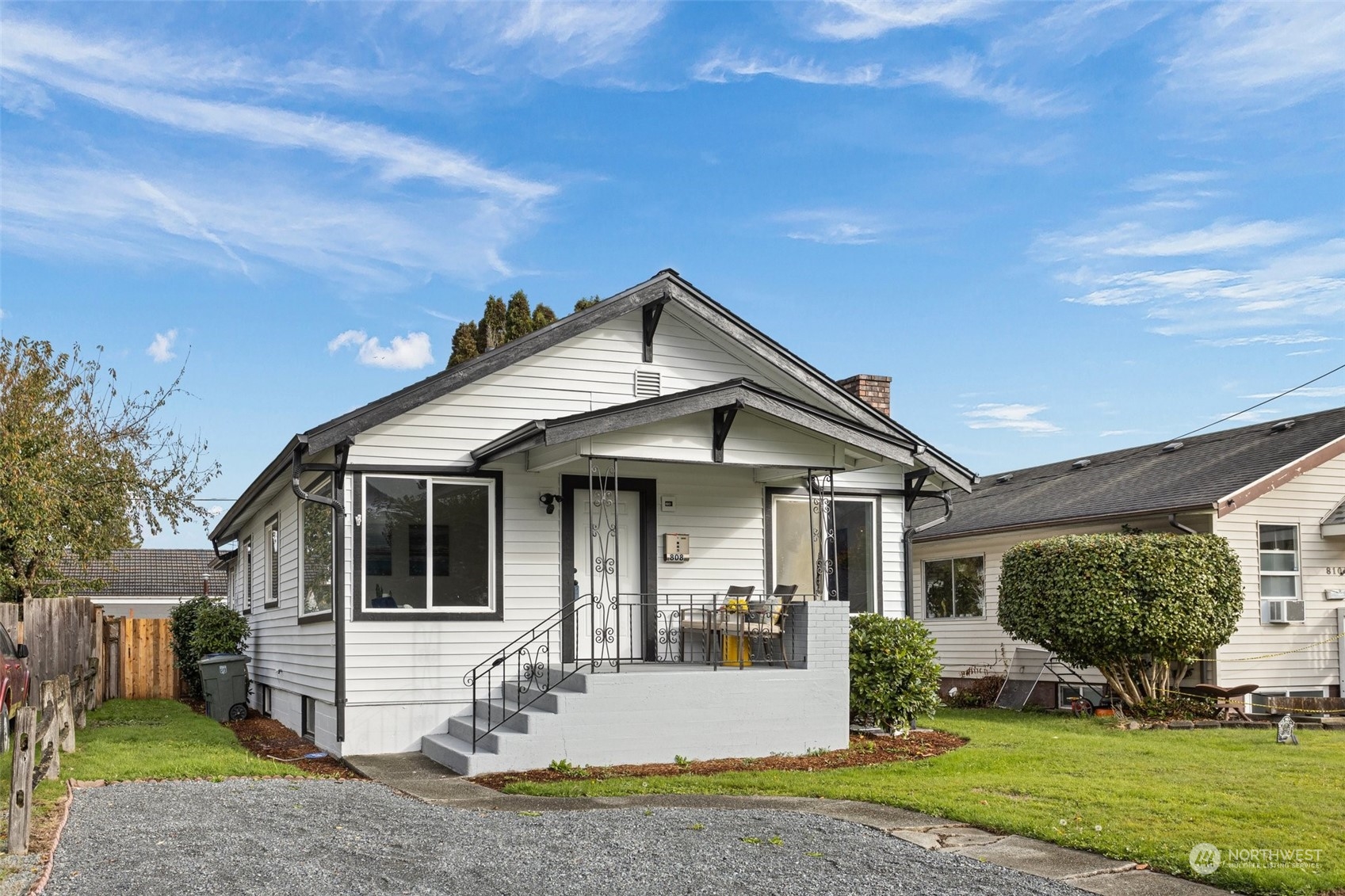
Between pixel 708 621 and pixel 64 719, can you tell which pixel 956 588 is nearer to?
pixel 708 621

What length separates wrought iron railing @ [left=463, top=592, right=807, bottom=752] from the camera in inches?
505

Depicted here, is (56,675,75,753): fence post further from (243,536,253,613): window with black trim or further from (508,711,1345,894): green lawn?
(243,536,253,613): window with black trim

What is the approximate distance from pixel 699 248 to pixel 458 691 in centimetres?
926

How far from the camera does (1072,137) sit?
1792cm

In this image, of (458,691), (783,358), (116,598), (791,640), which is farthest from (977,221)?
Answer: (116,598)

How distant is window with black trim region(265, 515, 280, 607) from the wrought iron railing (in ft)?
17.2

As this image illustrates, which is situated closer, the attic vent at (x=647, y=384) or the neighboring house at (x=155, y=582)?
the attic vent at (x=647, y=384)

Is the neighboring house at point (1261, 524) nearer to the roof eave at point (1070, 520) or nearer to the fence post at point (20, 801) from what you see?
the roof eave at point (1070, 520)

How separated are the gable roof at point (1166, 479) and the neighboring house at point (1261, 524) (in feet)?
0.12

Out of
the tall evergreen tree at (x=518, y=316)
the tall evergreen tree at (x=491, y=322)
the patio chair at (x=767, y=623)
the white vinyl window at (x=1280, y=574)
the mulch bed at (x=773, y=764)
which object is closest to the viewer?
the mulch bed at (x=773, y=764)

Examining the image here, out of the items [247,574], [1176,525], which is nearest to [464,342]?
[247,574]

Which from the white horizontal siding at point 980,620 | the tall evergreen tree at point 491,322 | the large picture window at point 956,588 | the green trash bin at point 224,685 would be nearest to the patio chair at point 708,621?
the white horizontal siding at point 980,620

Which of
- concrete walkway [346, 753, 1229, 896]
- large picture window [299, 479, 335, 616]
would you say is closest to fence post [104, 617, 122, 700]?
large picture window [299, 479, 335, 616]

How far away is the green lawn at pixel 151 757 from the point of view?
1053 cm
